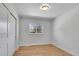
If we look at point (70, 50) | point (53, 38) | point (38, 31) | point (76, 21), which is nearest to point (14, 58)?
point (76, 21)

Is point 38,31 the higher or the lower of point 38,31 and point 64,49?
the higher

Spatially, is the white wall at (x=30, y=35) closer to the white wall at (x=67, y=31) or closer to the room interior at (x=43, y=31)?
the room interior at (x=43, y=31)

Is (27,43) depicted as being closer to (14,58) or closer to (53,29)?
(53,29)

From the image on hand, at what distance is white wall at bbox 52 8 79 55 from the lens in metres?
2.14

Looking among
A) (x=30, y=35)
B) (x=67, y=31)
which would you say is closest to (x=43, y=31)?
(x=30, y=35)

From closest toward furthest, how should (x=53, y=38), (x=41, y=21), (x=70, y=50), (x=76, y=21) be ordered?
(x=76, y=21), (x=70, y=50), (x=41, y=21), (x=53, y=38)

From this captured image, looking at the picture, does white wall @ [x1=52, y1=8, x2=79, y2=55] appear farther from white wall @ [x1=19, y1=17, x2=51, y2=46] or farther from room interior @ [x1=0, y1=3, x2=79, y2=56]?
white wall @ [x1=19, y1=17, x2=51, y2=46]

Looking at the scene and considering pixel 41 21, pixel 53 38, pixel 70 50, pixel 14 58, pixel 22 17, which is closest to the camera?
pixel 14 58

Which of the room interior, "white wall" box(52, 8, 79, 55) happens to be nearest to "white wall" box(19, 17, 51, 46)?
the room interior

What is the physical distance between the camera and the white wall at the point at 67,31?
2.14 meters

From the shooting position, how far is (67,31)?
253 centimetres

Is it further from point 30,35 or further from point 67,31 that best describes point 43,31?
point 67,31

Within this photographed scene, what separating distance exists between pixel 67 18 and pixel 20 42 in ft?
4.88

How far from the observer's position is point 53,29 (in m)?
3.20
